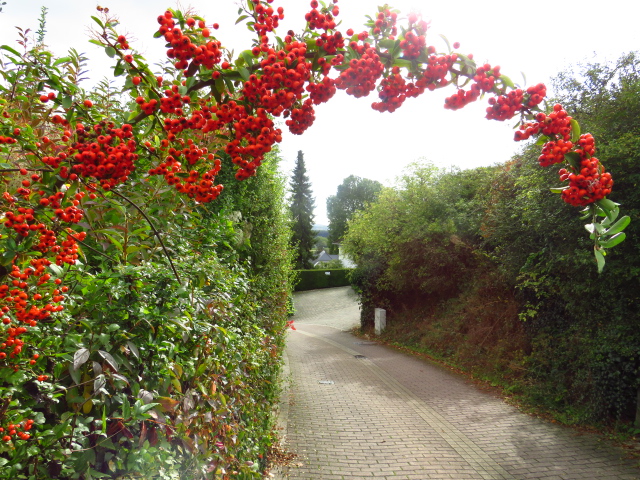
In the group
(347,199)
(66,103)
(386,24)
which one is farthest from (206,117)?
(347,199)

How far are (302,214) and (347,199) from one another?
1264cm

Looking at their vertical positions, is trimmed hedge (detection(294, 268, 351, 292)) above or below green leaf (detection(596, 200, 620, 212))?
below

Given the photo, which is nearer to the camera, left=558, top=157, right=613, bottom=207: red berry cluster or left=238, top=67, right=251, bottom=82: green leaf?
left=238, top=67, right=251, bottom=82: green leaf

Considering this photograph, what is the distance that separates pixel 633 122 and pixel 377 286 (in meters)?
12.3

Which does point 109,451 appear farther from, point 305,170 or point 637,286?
point 305,170

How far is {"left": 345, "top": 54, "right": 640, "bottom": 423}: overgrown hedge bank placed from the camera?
670cm

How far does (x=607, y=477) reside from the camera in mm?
5316

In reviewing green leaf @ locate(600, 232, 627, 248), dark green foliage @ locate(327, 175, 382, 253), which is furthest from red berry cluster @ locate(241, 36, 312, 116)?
dark green foliage @ locate(327, 175, 382, 253)

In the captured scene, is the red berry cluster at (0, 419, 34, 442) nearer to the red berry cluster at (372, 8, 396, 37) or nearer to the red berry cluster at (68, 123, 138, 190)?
the red berry cluster at (68, 123, 138, 190)

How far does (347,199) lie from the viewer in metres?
57.6

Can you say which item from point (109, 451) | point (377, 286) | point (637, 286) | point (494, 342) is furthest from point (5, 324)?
point (377, 286)

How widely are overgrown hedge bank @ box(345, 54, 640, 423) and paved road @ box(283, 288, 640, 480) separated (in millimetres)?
969

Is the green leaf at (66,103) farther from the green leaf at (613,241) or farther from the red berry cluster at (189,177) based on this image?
the green leaf at (613,241)

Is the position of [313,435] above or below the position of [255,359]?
below
